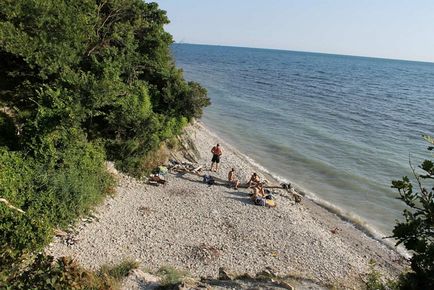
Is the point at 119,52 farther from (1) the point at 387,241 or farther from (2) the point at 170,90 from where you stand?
(1) the point at 387,241

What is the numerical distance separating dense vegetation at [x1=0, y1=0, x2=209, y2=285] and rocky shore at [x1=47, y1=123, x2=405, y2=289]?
4.58ft

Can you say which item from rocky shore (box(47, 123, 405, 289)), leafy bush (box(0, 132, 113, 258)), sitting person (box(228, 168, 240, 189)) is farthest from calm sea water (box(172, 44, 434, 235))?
leafy bush (box(0, 132, 113, 258))

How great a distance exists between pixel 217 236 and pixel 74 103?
27.8ft

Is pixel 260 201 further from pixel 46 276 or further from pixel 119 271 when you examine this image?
pixel 46 276

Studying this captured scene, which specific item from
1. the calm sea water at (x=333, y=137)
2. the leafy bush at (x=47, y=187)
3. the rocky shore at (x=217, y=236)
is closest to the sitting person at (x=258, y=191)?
the rocky shore at (x=217, y=236)

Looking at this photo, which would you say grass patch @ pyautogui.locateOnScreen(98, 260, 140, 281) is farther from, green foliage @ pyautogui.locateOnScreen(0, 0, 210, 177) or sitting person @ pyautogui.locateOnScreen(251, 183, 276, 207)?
sitting person @ pyautogui.locateOnScreen(251, 183, 276, 207)

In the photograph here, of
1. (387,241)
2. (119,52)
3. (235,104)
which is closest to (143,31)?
(119,52)

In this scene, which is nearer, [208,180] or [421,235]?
[421,235]

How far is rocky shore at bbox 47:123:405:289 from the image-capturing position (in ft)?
47.9

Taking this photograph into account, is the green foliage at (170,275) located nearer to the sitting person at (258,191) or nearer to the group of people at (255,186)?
the group of people at (255,186)

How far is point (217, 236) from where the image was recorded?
1689 centimetres

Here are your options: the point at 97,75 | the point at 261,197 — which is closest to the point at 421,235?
the point at 261,197

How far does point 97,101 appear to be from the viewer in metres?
17.0

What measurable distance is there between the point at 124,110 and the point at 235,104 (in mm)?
31123
